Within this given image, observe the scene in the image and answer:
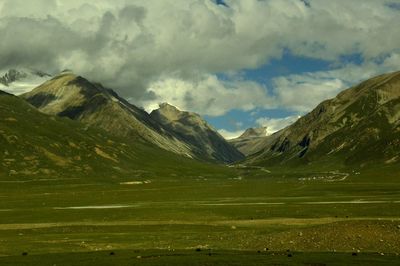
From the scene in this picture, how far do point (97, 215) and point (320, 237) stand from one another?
161 ft

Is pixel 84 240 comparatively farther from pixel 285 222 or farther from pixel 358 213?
pixel 358 213

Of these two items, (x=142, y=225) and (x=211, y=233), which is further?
(x=142, y=225)

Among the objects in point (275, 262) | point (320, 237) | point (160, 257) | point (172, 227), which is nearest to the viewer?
point (275, 262)

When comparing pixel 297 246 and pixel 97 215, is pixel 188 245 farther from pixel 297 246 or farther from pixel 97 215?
pixel 97 215

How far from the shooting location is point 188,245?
49594mm

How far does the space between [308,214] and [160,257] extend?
4440 cm

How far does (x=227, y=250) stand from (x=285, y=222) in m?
27.5

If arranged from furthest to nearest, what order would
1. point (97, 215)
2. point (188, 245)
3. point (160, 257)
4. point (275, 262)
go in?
point (97, 215)
point (188, 245)
point (160, 257)
point (275, 262)

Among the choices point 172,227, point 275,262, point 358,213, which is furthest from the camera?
point 358,213

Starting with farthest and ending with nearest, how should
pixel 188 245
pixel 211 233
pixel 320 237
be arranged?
1. pixel 211 233
2. pixel 188 245
3. pixel 320 237

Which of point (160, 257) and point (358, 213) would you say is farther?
point (358, 213)

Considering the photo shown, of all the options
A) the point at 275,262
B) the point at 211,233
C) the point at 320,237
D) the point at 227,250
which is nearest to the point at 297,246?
the point at 320,237

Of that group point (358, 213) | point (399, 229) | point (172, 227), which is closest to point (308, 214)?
point (358, 213)

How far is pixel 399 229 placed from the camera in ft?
156
